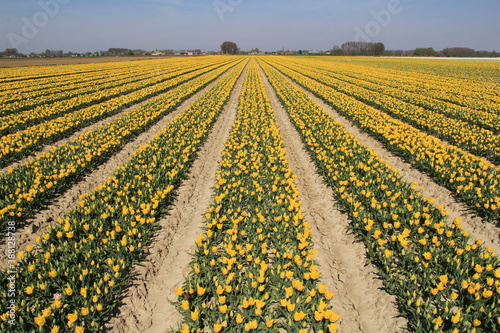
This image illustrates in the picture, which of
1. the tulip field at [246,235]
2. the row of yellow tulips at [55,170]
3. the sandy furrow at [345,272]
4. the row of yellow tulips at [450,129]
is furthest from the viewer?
the row of yellow tulips at [450,129]

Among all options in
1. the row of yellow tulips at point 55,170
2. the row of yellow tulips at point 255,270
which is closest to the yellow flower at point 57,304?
the row of yellow tulips at point 255,270

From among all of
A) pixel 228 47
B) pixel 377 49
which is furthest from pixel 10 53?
pixel 377 49

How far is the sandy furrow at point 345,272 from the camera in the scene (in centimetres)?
375

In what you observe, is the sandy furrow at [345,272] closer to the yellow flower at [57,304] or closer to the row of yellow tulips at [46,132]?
the yellow flower at [57,304]

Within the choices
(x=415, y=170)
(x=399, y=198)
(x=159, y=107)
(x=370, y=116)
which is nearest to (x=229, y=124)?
(x=159, y=107)

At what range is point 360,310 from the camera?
3922 millimetres

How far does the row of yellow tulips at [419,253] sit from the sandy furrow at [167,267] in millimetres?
3225

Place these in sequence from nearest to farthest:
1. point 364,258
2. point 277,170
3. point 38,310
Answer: point 38,310, point 364,258, point 277,170

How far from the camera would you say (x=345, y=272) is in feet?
15.2

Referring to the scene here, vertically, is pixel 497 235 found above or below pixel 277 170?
below

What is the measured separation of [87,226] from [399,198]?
6420 mm

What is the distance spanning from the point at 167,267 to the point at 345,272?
10.3ft

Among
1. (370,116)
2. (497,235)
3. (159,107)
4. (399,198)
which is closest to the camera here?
(497,235)

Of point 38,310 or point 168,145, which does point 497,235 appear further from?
point 168,145
